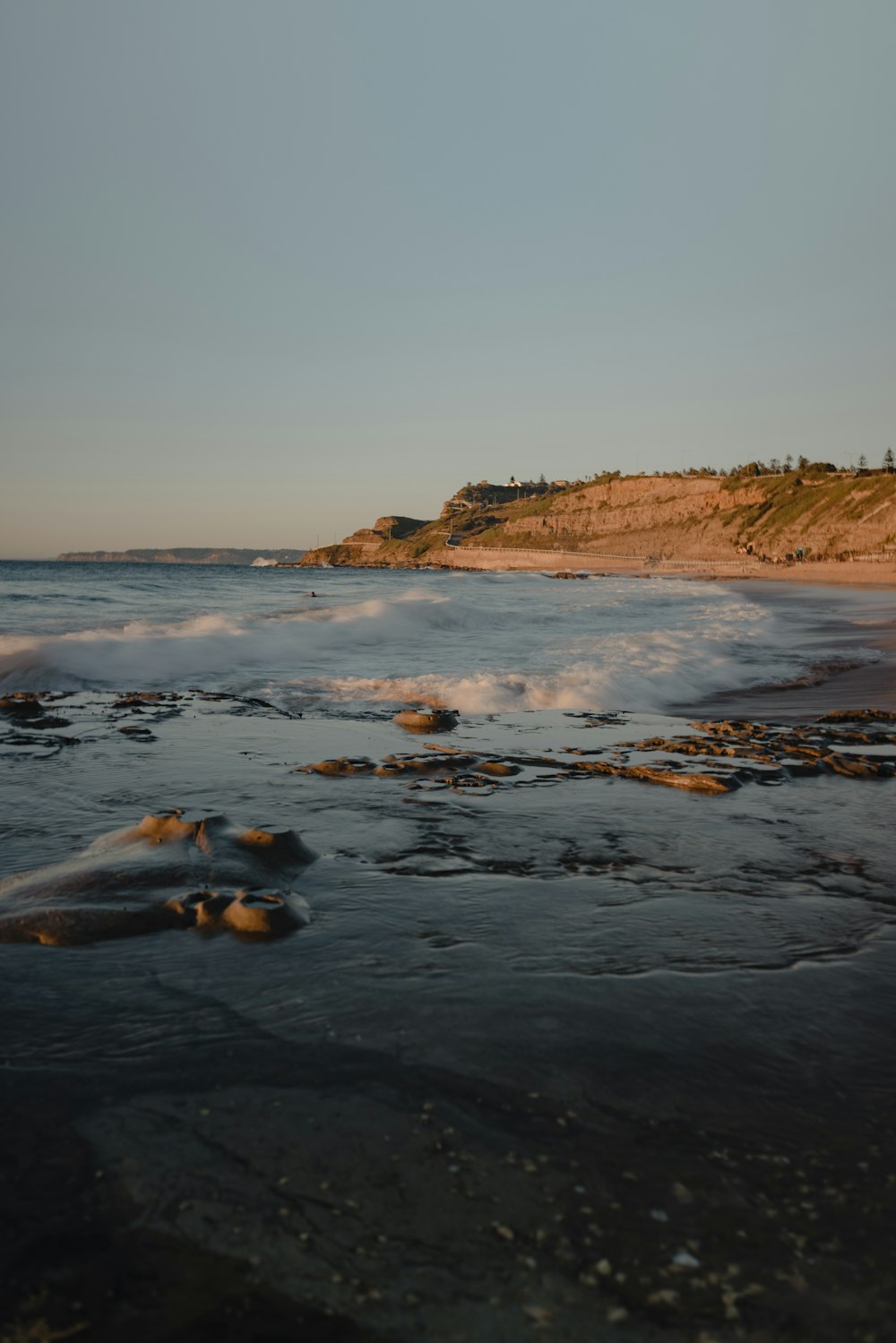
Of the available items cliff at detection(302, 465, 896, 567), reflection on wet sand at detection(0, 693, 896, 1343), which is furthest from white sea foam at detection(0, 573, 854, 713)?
cliff at detection(302, 465, 896, 567)

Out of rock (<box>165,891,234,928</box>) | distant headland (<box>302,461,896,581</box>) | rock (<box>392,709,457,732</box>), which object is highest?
distant headland (<box>302,461,896,581</box>)

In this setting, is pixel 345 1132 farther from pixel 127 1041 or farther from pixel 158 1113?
pixel 127 1041

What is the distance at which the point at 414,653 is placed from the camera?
1902 centimetres

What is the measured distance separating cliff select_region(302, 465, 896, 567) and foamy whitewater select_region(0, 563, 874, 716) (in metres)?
58.9

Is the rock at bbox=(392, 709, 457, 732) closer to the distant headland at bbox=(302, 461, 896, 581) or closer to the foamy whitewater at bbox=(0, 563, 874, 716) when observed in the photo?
the foamy whitewater at bbox=(0, 563, 874, 716)

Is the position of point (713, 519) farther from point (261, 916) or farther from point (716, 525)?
point (261, 916)

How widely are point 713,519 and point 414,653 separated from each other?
102m

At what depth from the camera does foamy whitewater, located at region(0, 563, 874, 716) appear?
13.1 meters

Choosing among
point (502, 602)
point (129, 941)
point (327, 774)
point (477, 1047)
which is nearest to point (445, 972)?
point (477, 1047)

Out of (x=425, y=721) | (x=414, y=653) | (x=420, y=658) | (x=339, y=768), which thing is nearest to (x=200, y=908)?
(x=339, y=768)

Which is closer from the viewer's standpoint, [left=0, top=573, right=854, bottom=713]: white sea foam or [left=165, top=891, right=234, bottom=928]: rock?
[left=165, top=891, right=234, bottom=928]: rock

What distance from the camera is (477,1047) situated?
2.96 m

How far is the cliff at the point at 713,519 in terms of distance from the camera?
275 feet

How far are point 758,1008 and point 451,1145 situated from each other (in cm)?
148
